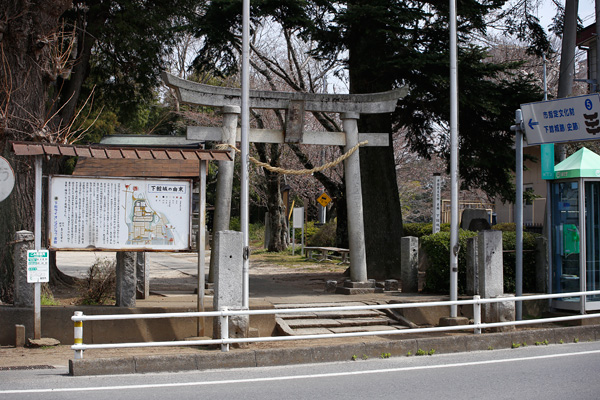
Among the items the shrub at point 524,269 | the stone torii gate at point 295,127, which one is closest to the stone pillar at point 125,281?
the stone torii gate at point 295,127

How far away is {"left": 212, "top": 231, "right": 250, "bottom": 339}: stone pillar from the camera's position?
9.44 meters

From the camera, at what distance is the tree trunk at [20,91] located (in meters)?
11.7

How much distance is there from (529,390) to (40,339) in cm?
734

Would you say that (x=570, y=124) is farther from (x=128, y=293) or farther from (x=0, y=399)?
(x=0, y=399)

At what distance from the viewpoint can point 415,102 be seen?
17.7 meters

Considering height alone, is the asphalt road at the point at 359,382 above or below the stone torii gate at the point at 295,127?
below

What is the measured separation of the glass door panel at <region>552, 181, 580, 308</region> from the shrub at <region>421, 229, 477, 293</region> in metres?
1.86

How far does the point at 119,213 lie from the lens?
1009 cm

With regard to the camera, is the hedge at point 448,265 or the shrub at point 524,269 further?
the shrub at point 524,269

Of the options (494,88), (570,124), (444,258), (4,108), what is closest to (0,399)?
(4,108)

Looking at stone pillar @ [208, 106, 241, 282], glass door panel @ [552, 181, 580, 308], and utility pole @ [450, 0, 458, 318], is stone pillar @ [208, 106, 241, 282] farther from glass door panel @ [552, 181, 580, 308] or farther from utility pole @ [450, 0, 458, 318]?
glass door panel @ [552, 181, 580, 308]

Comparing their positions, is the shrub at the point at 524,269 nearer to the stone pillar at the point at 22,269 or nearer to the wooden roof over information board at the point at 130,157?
the wooden roof over information board at the point at 130,157

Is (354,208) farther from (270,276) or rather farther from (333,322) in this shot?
(270,276)

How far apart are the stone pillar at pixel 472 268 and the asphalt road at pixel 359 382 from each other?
3.50m
